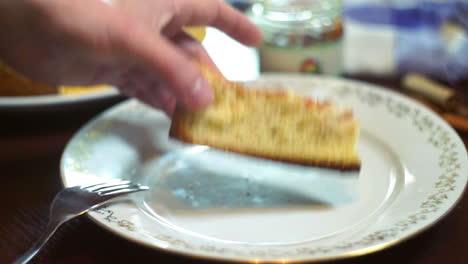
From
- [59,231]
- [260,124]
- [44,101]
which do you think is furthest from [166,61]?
[44,101]

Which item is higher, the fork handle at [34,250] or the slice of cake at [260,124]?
the slice of cake at [260,124]

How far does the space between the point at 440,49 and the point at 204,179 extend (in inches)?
29.7

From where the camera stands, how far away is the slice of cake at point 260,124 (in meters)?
0.78

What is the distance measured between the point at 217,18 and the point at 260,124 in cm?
23

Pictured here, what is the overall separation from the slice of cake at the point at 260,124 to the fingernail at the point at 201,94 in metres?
0.02

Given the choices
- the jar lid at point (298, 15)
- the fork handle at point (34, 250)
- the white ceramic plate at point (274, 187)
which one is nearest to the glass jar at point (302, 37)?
the jar lid at point (298, 15)

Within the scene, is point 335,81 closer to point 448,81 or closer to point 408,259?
point 448,81

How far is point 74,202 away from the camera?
72cm

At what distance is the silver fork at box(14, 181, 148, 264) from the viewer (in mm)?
682

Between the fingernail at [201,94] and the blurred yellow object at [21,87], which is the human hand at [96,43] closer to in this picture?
the fingernail at [201,94]

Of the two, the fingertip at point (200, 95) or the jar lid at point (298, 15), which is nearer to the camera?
the fingertip at point (200, 95)

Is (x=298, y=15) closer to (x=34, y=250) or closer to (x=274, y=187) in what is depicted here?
(x=274, y=187)

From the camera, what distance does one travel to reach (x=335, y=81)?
109cm

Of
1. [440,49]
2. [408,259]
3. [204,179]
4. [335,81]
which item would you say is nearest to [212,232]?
[204,179]
